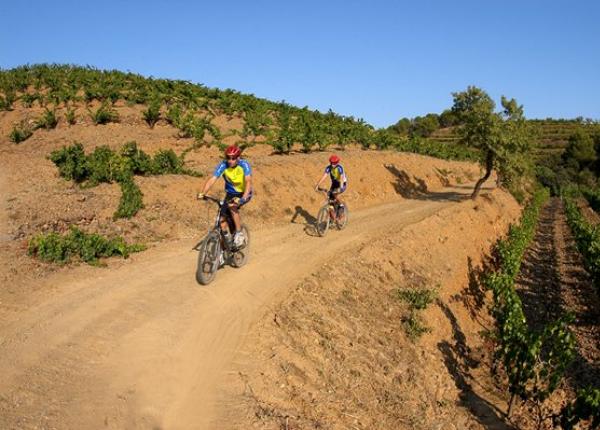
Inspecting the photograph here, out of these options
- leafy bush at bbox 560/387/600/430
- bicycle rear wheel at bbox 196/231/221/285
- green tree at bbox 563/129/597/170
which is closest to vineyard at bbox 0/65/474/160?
bicycle rear wheel at bbox 196/231/221/285

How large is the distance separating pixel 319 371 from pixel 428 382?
3077mm

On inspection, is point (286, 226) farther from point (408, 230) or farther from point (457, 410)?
point (457, 410)

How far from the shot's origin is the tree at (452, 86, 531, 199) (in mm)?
22031

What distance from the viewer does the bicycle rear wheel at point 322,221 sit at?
14125 millimetres

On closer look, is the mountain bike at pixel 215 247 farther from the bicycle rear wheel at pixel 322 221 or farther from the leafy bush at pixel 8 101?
the leafy bush at pixel 8 101

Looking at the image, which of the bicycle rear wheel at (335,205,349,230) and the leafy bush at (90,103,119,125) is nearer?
the bicycle rear wheel at (335,205,349,230)

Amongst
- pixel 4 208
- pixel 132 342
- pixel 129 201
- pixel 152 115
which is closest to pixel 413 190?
pixel 152 115

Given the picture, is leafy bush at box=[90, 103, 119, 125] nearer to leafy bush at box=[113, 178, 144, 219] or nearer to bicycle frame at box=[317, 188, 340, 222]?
leafy bush at box=[113, 178, 144, 219]

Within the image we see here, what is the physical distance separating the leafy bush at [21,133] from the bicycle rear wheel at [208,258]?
1925cm

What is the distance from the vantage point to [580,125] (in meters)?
117

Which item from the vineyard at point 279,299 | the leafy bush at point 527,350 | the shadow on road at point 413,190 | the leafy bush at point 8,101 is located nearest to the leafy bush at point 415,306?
the vineyard at point 279,299

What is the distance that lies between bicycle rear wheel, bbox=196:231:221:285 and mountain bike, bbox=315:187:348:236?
5139 mm

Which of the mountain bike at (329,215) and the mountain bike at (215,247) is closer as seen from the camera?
the mountain bike at (215,247)

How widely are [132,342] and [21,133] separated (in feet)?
70.9
